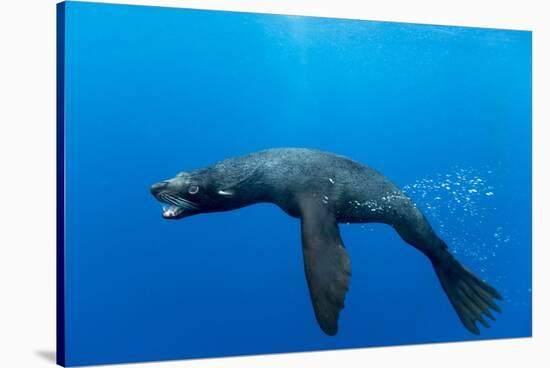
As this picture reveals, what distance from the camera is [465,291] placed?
419 inches

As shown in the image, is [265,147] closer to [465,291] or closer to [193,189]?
[193,189]

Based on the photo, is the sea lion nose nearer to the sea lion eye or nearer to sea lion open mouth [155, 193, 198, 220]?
sea lion open mouth [155, 193, 198, 220]

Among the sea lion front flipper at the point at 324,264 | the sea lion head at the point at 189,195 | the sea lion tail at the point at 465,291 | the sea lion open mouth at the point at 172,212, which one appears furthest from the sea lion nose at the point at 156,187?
the sea lion tail at the point at 465,291

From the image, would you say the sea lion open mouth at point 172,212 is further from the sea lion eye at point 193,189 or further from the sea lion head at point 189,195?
the sea lion eye at point 193,189

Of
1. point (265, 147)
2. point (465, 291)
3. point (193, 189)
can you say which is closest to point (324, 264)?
point (265, 147)

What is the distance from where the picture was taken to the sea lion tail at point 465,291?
10.5 m

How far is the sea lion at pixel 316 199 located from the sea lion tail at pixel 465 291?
0.20 meters

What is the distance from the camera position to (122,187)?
924 centimetres

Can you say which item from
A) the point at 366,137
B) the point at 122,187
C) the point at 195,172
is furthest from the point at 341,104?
the point at 122,187

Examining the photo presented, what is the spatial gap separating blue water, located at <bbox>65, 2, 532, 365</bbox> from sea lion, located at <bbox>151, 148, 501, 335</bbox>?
0.39 feet

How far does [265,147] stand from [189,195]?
89cm

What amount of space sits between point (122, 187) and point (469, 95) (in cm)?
389

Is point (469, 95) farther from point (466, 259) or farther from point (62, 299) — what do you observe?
point (62, 299)

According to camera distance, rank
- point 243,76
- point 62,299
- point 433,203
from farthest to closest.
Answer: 1. point 433,203
2. point 243,76
3. point 62,299
